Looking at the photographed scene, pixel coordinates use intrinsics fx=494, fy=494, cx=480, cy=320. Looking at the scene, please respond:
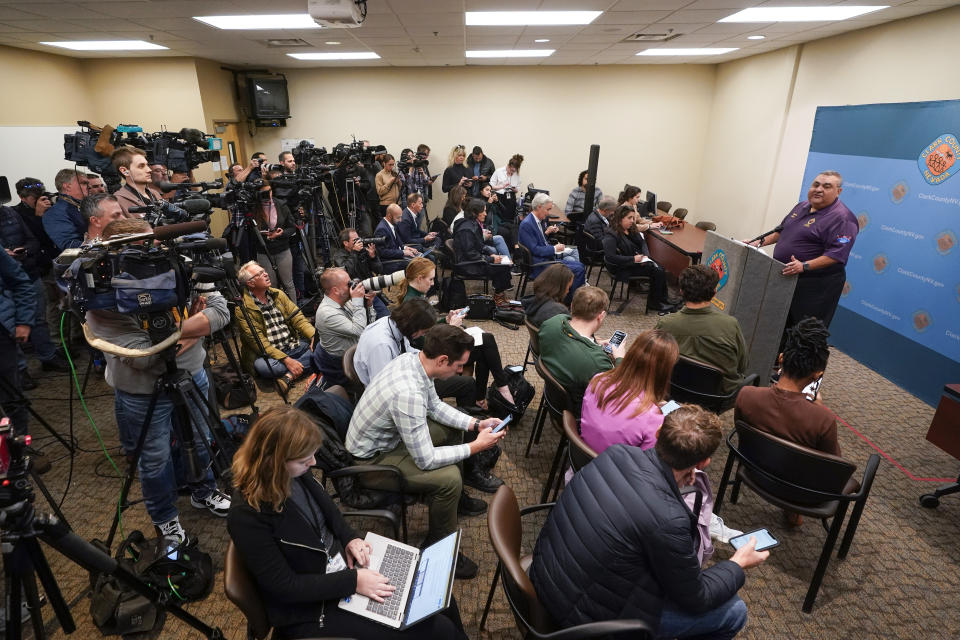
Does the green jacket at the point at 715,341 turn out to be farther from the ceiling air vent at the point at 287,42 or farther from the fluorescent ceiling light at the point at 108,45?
the fluorescent ceiling light at the point at 108,45

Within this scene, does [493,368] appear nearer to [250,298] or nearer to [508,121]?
[250,298]

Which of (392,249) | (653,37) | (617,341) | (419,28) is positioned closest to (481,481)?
(617,341)

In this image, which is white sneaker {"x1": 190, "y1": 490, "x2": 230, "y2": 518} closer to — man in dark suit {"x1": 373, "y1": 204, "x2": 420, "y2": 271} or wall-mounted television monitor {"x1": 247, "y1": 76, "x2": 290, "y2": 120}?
man in dark suit {"x1": 373, "y1": 204, "x2": 420, "y2": 271}

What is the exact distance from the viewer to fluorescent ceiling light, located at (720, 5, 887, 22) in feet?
14.3

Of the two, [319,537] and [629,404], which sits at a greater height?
[629,404]

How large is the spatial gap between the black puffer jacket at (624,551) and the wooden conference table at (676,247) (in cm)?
449

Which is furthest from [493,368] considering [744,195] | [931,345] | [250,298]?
[744,195]

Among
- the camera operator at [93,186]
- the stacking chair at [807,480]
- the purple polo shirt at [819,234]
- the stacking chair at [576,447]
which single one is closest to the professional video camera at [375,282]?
the stacking chair at [576,447]

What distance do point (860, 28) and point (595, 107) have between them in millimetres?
4479

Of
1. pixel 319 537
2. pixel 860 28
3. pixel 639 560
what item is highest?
pixel 860 28

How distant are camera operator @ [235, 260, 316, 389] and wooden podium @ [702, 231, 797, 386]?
10.5ft

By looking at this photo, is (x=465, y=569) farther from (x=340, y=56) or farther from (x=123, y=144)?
(x=340, y=56)

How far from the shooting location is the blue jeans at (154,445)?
88.2 inches

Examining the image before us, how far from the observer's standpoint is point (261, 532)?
1.44 meters
